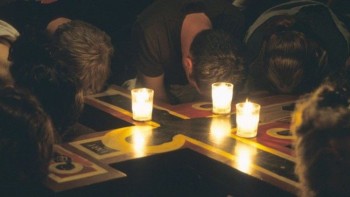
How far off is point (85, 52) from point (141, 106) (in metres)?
0.58

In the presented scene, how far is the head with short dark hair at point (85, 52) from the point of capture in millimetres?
3744

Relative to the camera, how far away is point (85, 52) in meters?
3.80

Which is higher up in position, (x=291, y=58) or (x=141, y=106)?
(x=291, y=58)

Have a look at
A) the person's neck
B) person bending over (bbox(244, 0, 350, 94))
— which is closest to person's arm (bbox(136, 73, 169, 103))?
the person's neck

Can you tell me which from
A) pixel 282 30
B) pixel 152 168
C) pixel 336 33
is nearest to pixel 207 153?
pixel 152 168

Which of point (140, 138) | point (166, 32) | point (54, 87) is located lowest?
point (140, 138)

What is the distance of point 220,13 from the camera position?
4.58 metres

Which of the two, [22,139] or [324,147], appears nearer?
[324,147]

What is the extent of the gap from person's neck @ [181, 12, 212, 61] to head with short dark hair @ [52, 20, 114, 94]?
616 millimetres

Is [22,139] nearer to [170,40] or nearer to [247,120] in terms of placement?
[247,120]

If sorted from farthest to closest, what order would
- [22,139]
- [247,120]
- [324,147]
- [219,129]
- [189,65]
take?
[189,65]
[219,129]
[247,120]
[22,139]
[324,147]

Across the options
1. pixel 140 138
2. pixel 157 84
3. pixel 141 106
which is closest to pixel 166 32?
pixel 157 84

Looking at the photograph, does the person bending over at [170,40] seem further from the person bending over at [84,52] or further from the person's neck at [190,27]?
the person bending over at [84,52]

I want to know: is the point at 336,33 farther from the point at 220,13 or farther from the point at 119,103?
the point at 119,103
